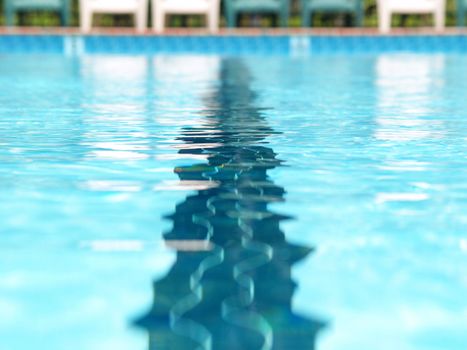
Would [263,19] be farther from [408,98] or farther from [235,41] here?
[408,98]

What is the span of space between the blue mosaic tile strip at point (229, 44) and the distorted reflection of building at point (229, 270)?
635cm

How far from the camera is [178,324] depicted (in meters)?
1.12

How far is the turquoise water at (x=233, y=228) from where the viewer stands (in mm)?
1140

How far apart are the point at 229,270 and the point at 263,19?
8564mm

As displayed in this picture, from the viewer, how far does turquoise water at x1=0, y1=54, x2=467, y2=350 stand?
1.14m

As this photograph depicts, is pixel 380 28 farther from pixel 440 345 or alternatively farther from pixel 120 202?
pixel 440 345

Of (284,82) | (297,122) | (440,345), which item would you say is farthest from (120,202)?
(284,82)

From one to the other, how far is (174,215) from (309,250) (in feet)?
1.19

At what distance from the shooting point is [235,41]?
8.81 metres

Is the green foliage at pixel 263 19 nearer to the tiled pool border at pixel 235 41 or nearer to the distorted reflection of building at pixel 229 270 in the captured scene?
the tiled pool border at pixel 235 41

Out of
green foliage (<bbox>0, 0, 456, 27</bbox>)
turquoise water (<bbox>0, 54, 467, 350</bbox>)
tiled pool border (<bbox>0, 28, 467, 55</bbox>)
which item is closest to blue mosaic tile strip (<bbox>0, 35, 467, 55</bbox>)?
tiled pool border (<bbox>0, 28, 467, 55</bbox>)

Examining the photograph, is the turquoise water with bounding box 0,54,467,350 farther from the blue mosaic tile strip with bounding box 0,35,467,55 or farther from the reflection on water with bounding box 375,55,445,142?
the blue mosaic tile strip with bounding box 0,35,467,55

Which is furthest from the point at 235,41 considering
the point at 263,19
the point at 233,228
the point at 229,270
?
the point at 229,270

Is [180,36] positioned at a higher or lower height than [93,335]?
higher
